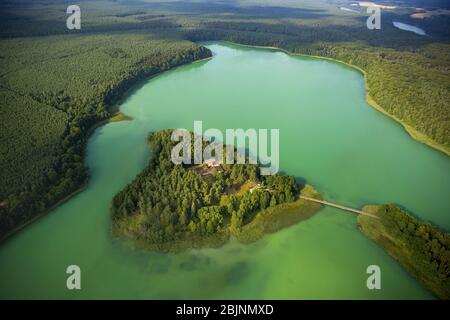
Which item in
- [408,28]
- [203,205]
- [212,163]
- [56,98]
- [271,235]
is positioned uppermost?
[408,28]

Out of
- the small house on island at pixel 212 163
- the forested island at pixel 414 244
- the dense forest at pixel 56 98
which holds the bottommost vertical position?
the forested island at pixel 414 244

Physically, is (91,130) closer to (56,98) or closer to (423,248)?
(56,98)

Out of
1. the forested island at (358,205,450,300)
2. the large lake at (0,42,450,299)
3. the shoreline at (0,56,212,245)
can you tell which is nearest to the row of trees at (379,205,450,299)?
the forested island at (358,205,450,300)

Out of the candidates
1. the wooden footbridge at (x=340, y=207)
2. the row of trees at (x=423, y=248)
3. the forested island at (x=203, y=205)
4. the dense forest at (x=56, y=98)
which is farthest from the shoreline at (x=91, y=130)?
the row of trees at (x=423, y=248)

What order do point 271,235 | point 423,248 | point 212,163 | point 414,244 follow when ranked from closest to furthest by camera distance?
point 423,248 → point 414,244 → point 271,235 → point 212,163

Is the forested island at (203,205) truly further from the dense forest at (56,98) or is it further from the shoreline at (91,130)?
the dense forest at (56,98)

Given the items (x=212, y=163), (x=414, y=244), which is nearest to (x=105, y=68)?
(x=212, y=163)
